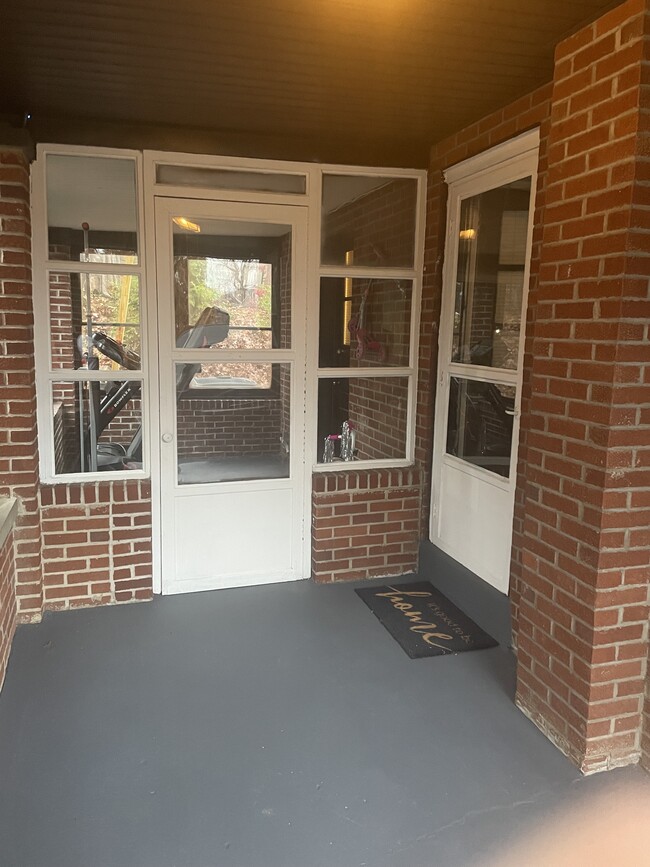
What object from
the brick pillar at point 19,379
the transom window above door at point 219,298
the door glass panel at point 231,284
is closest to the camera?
the brick pillar at point 19,379

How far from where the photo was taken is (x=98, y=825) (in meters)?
2.09

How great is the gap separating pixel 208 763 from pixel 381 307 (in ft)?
9.06

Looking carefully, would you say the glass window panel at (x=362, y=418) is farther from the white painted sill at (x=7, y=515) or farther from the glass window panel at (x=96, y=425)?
the white painted sill at (x=7, y=515)

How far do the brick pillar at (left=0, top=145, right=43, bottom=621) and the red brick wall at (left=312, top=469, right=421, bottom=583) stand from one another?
1606 millimetres

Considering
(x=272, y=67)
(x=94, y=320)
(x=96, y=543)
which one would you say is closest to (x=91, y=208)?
(x=94, y=320)

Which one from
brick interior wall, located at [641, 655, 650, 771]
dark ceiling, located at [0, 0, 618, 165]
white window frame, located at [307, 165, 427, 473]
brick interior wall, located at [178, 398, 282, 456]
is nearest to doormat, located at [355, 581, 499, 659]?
white window frame, located at [307, 165, 427, 473]

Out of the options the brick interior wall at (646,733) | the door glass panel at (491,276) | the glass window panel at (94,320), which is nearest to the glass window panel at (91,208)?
the glass window panel at (94,320)

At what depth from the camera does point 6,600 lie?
3084mm

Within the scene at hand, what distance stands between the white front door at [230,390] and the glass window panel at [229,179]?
4.4 inches

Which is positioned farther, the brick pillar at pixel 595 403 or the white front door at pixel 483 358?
the white front door at pixel 483 358

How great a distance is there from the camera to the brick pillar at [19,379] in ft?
10.3

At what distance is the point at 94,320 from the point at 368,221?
5.65 feet

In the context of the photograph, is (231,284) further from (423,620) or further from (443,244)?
(423,620)

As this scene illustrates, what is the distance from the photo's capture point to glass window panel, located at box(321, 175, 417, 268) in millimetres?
3871
